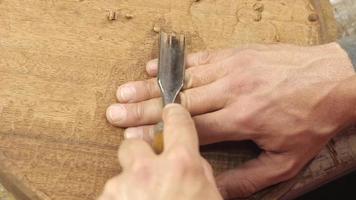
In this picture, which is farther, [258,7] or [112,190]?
[258,7]

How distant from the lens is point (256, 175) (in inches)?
33.9

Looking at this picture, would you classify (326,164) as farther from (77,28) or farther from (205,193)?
(77,28)

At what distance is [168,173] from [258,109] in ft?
0.99

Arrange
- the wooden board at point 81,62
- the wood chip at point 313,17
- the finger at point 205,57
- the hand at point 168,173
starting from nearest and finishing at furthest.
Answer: the hand at point 168,173
the wooden board at point 81,62
the finger at point 205,57
the wood chip at point 313,17

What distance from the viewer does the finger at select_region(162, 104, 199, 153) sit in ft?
2.14

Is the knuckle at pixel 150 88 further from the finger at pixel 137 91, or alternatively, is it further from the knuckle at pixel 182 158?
the knuckle at pixel 182 158

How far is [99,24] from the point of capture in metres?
0.97

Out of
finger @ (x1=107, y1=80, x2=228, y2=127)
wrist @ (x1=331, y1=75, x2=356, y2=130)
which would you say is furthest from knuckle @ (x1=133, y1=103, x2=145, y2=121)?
wrist @ (x1=331, y1=75, x2=356, y2=130)

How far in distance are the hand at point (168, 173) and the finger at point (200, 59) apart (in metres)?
0.27

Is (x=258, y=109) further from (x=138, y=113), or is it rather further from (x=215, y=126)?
(x=138, y=113)

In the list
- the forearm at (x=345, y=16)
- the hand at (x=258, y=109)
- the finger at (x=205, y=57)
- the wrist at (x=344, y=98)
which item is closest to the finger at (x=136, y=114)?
the hand at (x=258, y=109)

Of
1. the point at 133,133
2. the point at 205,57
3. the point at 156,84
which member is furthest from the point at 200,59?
the point at 133,133

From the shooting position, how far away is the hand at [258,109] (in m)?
0.86

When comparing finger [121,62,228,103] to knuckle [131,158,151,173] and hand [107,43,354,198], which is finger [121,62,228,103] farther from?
knuckle [131,158,151,173]
